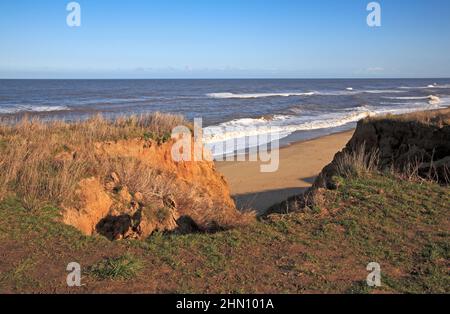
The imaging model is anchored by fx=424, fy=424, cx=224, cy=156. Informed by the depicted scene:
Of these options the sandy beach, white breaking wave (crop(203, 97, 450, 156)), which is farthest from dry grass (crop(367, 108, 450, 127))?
white breaking wave (crop(203, 97, 450, 156))

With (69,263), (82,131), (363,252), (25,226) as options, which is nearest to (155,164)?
(82,131)

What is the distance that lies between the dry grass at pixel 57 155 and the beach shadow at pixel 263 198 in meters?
3.23

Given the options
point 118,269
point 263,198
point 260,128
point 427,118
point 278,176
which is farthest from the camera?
point 260,128

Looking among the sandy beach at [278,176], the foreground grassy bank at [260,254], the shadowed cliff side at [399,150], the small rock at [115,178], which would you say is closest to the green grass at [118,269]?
the foreground grassy bank at [260,254]

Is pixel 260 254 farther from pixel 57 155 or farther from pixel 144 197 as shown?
pixel 57 155

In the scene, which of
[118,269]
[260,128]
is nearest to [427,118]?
[118,269]

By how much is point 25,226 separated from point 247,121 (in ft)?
86.1

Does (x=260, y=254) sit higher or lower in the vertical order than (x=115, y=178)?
lower

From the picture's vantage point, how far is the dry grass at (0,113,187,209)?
7.63 m

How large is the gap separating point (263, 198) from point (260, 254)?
8.18 m

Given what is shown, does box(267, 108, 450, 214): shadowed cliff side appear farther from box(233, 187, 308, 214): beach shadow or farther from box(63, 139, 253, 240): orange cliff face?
box(233, 187, 308, 214): beach shadow

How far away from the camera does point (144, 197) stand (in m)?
9.03
